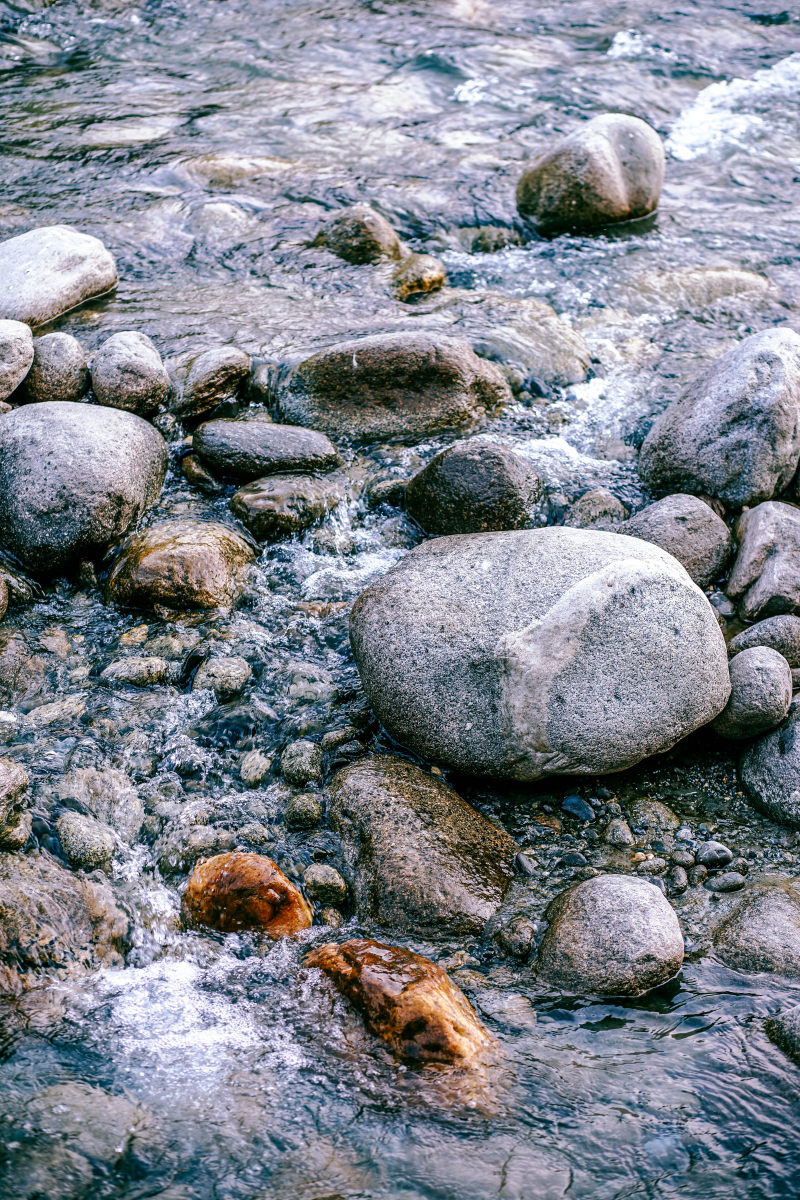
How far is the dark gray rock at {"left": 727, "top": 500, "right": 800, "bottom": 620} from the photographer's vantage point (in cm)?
478

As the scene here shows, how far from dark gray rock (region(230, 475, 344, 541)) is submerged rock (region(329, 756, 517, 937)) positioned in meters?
1.68

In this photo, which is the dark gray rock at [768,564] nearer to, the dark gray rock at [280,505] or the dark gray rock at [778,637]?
the dark gray rock at [778,637]

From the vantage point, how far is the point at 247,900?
11.8ft

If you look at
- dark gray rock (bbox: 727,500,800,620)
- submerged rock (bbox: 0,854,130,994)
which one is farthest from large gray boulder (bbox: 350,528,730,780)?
submerged rock (bbox: 0,854,130,994)

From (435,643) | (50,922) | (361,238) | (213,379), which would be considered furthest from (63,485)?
(361,238)

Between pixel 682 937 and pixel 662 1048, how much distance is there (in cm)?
47

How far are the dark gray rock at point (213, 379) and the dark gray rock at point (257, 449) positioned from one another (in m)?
0.29

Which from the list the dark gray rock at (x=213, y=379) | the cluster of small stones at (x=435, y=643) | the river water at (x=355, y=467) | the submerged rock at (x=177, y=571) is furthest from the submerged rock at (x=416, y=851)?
the dark gray rock at (x=213, y=379)

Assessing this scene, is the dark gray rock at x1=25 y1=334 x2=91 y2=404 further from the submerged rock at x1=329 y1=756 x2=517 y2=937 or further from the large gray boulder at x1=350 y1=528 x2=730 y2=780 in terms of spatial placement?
the submerged rock at x1=329 y1=756 x2=517 y2=937

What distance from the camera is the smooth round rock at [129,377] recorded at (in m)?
5.59

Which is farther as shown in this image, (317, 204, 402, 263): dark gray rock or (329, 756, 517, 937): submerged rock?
(317, 204, 402, 263): dark gray rock

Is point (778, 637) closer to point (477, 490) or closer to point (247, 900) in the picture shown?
point (477, 490)


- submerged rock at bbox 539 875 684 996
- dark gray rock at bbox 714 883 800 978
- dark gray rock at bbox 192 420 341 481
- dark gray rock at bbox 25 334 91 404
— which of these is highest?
dark gray rock at bbox 25 334 91 404

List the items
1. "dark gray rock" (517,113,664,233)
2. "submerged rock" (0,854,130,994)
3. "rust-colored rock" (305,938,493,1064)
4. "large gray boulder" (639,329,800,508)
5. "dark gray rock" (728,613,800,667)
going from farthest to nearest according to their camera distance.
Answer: "dark gray rock" (517,113,664,233)
"large gray boulder" (639,329,800,508)
"dark gray rock" (728,613,800,667)
"submerged rock" (0,854,130,994)
"rust-colored rock" (305,938,493,1064)
